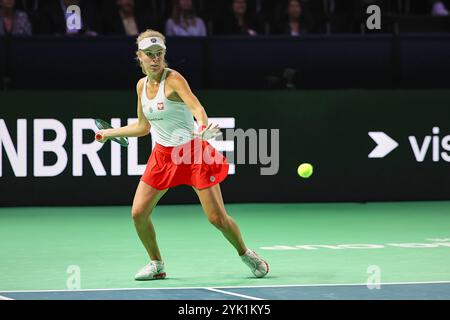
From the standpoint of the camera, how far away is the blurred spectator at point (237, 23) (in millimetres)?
16453

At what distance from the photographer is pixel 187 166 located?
9.62 metres

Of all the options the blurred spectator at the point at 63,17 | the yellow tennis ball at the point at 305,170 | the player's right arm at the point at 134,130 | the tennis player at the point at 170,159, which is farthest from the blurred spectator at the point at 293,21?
the tennis player at the point at 170,159

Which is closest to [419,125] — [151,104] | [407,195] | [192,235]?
[407,195]

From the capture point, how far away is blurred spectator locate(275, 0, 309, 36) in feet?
54.4

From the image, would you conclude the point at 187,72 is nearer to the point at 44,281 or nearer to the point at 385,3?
the point at 385,3

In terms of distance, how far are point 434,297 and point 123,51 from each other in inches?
304

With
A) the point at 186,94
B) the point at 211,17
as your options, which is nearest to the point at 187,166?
the point at 186,94

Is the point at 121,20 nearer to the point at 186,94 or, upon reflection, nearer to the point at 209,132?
the point at 186,94

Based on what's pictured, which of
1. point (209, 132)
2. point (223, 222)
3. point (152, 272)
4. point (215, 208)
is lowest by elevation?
point (152, 272)

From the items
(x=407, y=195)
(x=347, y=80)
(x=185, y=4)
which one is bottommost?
(x=407, y=195)

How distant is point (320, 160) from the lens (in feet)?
50.7

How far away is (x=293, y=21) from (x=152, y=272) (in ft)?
25.4

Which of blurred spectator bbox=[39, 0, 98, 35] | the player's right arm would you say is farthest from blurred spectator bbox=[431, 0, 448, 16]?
the player's right arm

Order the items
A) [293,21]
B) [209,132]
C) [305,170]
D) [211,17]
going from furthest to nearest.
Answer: [211,17] < [293,21] < [305,170] < [209,132]
